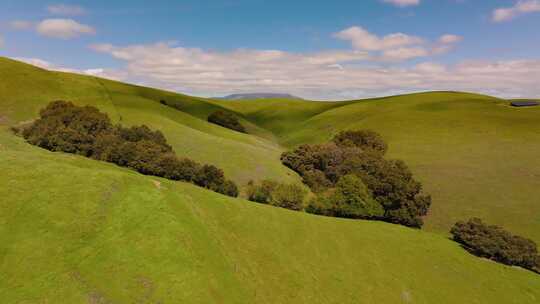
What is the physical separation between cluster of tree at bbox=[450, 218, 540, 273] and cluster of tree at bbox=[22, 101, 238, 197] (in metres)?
42.1

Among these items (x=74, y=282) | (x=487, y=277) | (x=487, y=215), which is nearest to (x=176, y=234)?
(x=74, y=282)

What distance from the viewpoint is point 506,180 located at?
78.2 meters

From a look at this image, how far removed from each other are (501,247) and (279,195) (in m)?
36.4

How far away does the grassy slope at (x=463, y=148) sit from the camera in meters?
66.2

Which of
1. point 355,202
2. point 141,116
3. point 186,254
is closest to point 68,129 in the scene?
point 141,116

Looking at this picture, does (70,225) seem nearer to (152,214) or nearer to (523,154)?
(152,214)

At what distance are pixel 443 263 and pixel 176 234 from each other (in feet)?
125

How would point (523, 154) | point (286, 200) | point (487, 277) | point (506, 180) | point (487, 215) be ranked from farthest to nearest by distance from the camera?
1. point (523, 154)
2. point (506, 180)
3. point (487, 215)
4. point (286, 200)
5. point (487, 277)

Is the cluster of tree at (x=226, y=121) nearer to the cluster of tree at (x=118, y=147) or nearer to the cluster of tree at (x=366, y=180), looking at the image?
the cluster of tree at (x=366, y=180)

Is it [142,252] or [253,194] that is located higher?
[142,252]

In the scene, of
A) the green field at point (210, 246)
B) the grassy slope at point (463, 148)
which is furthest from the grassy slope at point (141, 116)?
the grassy slope at point (463, 148)

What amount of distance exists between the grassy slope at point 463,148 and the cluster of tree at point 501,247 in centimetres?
955

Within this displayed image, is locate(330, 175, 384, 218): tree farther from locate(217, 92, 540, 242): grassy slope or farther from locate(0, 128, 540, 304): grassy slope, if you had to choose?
locate(217, 92, 540, 242): grassy slope

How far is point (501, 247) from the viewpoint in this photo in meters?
48.2
